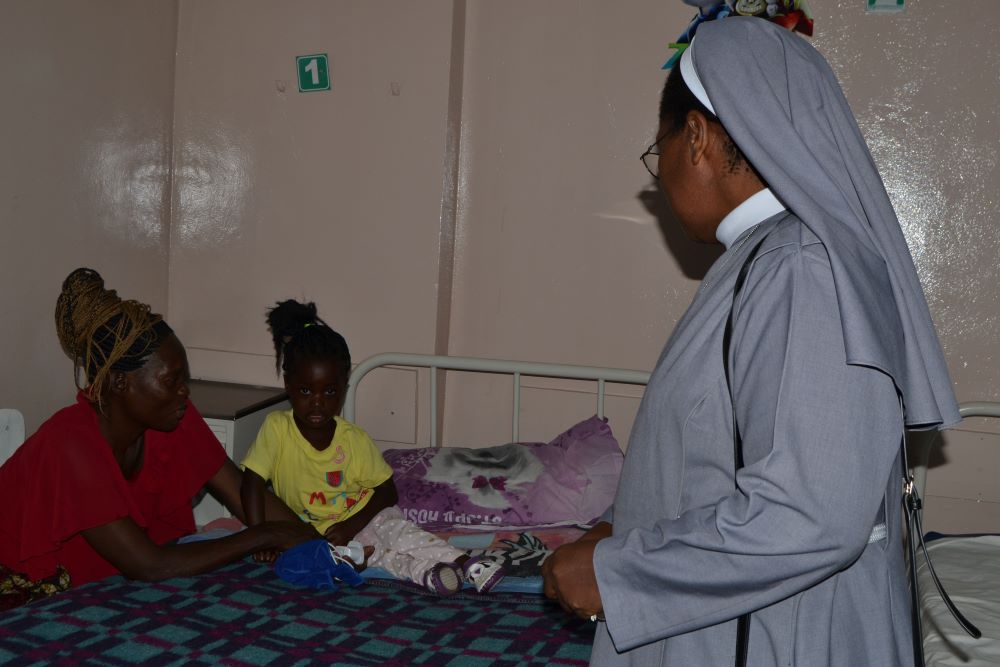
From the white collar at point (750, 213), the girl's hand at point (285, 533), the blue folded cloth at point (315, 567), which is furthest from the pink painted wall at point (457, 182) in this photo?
the white collar at point (750, 213)

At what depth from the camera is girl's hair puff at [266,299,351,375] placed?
9.73 ft

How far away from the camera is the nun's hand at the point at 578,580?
1.25 m

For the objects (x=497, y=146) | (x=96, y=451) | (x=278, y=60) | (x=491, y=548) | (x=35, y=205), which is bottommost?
(x=491, y=548)

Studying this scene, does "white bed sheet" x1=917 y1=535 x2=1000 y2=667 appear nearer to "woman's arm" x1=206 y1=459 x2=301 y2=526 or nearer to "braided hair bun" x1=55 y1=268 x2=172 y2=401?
"woman's arm" x1=206 y1=459 x2=301 y2=526

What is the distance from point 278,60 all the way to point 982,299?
2851 millimetres

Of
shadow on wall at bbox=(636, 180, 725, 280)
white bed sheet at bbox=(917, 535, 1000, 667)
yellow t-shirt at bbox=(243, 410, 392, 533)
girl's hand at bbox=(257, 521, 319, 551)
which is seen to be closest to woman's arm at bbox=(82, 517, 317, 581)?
girl's hand at bbox=(257, 521, 319, 551)

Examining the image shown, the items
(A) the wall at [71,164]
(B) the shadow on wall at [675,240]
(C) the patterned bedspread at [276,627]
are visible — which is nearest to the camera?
(C) the patterned bedspread at [276,627]

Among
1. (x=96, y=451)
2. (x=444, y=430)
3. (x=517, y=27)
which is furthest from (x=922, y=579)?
(x=517, y=27)

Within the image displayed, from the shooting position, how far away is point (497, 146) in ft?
12.5

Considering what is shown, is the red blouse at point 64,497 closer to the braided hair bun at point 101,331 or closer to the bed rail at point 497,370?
the braided hair bun at point 101,331

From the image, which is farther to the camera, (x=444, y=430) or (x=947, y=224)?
(x=444, y=430)

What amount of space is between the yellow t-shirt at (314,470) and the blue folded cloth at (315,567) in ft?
1.44

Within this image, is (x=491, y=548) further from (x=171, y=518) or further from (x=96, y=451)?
(x=96, y=451)

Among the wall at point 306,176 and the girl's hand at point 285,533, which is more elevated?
the wall at point 306,176
